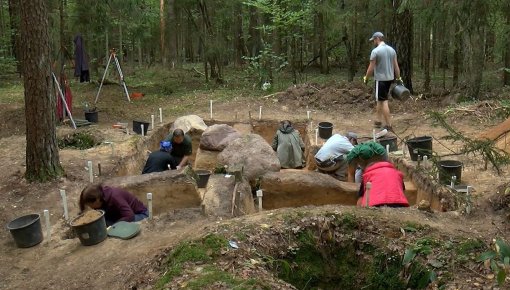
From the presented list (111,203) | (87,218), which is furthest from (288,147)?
(87,218)

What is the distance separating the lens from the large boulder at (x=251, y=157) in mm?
8039

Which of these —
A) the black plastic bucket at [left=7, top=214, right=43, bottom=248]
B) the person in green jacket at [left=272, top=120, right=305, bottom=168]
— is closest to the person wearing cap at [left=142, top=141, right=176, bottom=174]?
the person in green jacket at [left=272, top=120, right=305, bottom=168]

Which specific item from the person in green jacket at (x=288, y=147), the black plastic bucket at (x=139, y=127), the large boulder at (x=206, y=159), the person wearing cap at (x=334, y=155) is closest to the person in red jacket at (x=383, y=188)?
the person wearing cap at (x=334, y=155)

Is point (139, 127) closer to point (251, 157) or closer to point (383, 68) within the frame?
point (251, 157)

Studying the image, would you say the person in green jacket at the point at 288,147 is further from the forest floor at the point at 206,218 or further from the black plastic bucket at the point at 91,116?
the black plastic bucket at the point at 91,116

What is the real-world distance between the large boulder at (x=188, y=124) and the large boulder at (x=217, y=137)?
2.45 feet

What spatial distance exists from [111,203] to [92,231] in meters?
0.55

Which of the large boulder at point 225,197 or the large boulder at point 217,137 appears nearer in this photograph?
the large boulder at point 225,197

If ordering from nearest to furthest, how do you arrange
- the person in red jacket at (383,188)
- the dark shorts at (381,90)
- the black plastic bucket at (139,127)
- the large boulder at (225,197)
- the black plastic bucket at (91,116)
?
the person in red jacket at (383,188), the large boulder at (225,197), the dark shorts at (381,90), the black plastic bucket at (139,127), the black plastic bucket at (91,116)

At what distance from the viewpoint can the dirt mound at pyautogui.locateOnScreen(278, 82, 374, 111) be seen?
40.5ft

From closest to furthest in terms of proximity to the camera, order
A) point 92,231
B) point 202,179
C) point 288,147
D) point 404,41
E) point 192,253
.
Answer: point 192,253, point 92,231, point 202,179, point 288,147, point 404,41

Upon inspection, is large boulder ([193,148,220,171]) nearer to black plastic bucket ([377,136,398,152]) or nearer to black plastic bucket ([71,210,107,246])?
black plastic bucket ([377,136,398,152])

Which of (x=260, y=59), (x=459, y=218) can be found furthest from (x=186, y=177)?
(x=260, y=59)

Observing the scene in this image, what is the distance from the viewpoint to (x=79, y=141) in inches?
365
